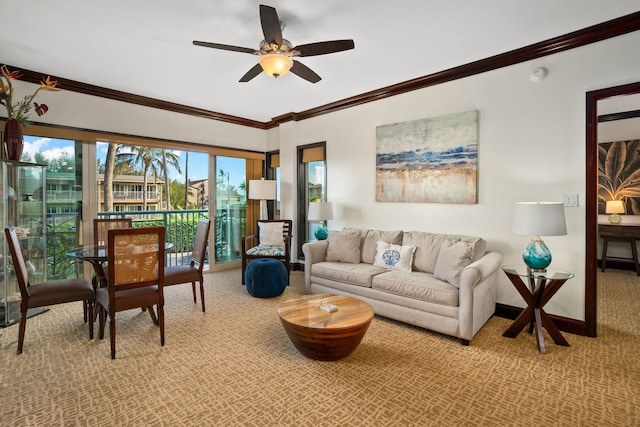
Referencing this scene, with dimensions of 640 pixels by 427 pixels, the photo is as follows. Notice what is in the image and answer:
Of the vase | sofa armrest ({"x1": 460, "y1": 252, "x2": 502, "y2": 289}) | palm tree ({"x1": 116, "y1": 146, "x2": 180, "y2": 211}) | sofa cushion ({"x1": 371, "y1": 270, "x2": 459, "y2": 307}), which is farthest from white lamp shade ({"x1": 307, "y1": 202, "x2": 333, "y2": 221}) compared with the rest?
palm tree ({"x1": 116, "y1": 146, "x2": 180, "y2": 211})

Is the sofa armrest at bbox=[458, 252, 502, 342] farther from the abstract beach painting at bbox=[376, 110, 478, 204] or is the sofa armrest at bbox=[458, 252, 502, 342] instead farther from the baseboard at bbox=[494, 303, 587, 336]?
the abstract beach painting at bbox=[376, 110, 478, 204]

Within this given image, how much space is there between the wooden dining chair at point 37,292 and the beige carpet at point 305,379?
297mm

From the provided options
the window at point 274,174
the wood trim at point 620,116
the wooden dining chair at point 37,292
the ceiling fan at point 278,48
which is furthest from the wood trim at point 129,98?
the wood trim at point 620,116

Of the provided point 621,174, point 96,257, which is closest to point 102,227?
point 96,257

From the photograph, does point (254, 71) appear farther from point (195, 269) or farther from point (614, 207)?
point (614, 207)

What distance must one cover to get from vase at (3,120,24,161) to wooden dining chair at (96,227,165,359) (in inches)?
70.6

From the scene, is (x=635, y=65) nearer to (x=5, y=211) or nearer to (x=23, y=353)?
(x=23, y=353)

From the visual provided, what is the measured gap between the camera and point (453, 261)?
2.92 m

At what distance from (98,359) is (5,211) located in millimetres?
1990

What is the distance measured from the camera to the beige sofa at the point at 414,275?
8.93ft

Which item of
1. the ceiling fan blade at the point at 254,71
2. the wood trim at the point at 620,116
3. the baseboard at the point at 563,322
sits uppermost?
the wood trim at the point at 620,116

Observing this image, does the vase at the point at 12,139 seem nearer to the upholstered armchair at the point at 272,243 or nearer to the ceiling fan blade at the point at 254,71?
the ceiling fan blade at the point at 254,71

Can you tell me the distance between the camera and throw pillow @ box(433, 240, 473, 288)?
2.87 m

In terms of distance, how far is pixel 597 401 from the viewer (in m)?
1.91
